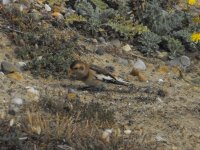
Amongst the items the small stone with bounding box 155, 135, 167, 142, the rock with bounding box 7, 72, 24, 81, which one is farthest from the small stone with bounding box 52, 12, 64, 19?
the small stone with bounding box 155, 135, 167, 142

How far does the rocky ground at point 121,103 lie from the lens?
7117 millimetres

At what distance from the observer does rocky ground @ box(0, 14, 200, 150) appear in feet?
23.4

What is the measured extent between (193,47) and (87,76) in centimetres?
365

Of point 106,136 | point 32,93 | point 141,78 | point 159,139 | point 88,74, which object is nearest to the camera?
point 106,136

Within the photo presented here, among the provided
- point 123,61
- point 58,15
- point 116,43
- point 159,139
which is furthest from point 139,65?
point 159,139

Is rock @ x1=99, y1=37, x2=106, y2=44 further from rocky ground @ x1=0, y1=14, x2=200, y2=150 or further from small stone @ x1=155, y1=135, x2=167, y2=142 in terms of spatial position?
small stone @ x1=155, y1=135, x2=167, y2=142

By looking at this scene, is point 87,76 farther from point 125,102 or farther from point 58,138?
point 58,138

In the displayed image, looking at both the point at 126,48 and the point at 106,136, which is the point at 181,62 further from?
the point at 106,136

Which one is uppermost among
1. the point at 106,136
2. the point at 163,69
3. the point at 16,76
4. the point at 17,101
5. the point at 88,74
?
the point at 106,136

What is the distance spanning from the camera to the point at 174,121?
334 inches

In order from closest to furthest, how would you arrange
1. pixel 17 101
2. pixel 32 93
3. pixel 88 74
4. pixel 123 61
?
pixel 17 101 → pixel 32 93 → pixel 88 74 → pixel 123 61

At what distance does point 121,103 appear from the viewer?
8.95m

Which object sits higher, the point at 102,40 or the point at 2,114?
the point at 2,114

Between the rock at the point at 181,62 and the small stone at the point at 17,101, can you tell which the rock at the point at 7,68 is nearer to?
the small stone at the point at 17,101
